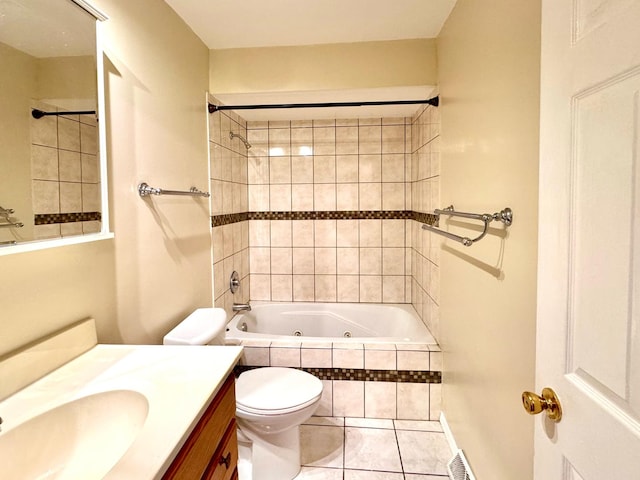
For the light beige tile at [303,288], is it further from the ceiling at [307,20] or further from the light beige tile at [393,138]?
the ceiling at [307,20]

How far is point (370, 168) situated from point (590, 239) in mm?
2555

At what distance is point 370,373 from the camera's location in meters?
2.26

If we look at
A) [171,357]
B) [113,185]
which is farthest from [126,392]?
[113,185]

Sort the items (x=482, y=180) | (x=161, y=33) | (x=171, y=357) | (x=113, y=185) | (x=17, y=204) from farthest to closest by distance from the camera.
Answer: (x=161, y=33) < (x=482, y=180) < (x=113, y=185) < (x=171, y=357) < (x=17, y=204)

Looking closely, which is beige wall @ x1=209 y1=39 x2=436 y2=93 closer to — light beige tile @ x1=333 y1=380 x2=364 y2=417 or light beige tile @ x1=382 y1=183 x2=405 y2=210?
light beige tile @ x1=382 y1=183 x2=405 y2=210

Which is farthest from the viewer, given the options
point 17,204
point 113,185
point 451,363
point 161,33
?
point 451,363

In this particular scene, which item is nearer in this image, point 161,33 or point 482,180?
point 482,180

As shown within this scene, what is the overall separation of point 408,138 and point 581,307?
260cm

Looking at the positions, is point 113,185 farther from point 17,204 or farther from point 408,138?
point 408,138

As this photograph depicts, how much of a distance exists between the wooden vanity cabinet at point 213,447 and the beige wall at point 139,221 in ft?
1.85

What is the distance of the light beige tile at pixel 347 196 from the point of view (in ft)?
10.2

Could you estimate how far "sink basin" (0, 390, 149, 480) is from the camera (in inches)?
31.3

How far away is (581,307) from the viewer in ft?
Result: 2.09

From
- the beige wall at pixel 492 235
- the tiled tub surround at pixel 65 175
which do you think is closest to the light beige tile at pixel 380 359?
the beige wall at pixel 492 235
